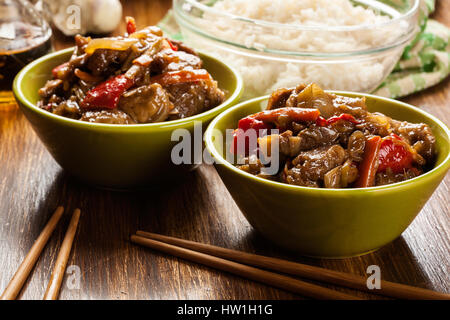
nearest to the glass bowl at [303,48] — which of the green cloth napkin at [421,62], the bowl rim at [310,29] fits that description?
the bowl rim at [310,29]

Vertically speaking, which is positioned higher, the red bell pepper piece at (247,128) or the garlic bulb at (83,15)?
the red bell pepper piece at (247,128)

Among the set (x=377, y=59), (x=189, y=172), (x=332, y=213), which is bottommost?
(x=189, y=172)

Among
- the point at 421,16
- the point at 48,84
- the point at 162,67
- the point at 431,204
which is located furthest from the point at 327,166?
the point at 421,16

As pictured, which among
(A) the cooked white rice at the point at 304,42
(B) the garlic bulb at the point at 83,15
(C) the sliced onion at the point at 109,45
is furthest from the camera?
(B) the garlic bulb at the point at 83,15

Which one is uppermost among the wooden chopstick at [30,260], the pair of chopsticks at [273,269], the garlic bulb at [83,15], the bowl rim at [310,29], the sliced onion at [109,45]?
the sliced onion at [109,45]

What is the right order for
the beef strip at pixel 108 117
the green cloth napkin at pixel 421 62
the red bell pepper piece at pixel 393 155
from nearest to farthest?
1. the red bell pepper piece at pixel 393 155
2. the beef strip at pixel 108 117
3. the green cloth napkin at pixel 421 62

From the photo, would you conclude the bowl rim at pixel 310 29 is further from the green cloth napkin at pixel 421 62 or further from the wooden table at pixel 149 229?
the wooden table at pixel 149 229

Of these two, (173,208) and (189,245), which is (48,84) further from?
(189,245)
